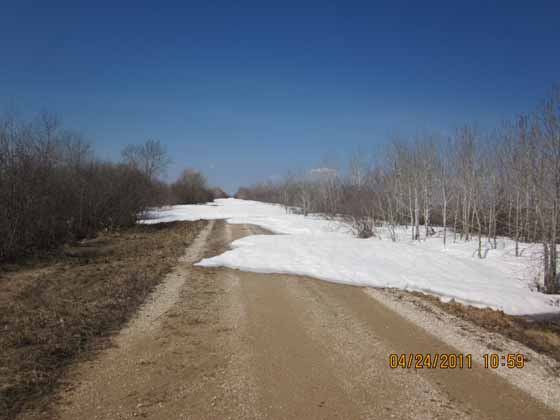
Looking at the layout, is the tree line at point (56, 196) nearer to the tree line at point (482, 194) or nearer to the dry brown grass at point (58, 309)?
the dry brown grass at point (58, 309)

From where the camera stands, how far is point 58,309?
5.27 meters

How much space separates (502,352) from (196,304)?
4743 millimetres

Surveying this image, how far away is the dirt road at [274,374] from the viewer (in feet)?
9.36

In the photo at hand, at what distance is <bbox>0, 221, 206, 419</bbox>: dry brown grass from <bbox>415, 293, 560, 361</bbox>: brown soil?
5725 mm

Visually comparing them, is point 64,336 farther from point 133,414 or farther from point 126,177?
point 126,177

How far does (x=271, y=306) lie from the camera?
580 cm

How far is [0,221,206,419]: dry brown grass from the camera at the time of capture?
3.26m

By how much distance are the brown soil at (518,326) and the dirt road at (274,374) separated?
132 cm
